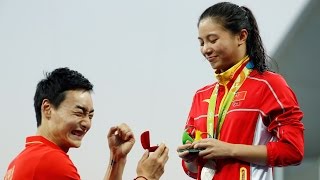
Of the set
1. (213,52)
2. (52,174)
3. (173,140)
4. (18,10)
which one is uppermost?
(18,10)

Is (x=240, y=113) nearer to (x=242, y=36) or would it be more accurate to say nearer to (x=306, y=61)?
(x=242, y=36)

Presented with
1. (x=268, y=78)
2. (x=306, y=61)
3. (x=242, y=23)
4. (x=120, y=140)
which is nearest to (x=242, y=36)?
(x=242, y=23)

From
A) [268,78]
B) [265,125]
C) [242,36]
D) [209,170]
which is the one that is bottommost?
[209,170]

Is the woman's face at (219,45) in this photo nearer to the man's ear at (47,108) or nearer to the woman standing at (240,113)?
the woman standing at (240,113)

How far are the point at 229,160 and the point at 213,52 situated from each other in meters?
0.29

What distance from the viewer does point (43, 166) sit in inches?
68.0

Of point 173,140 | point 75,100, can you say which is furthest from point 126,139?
point 173,140

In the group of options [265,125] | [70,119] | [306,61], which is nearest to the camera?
[265,125]

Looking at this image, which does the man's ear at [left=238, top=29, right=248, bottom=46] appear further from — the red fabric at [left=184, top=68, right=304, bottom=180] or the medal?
the medal

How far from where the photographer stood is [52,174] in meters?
1.72

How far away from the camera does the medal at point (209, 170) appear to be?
5.18 ft

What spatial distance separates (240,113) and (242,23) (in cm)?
25

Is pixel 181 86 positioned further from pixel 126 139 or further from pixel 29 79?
pixel 126 139

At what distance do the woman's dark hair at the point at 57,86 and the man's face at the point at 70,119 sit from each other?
0.02 metres
